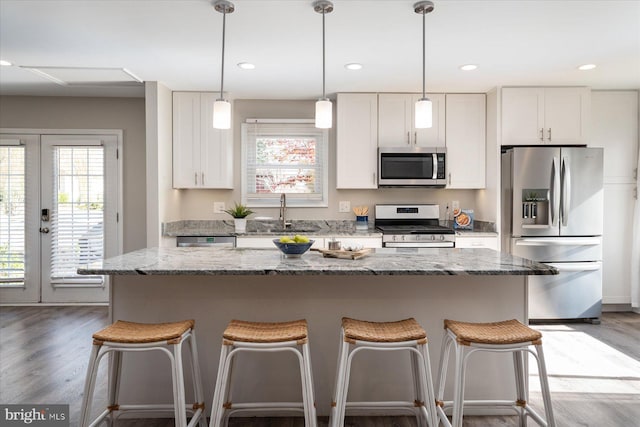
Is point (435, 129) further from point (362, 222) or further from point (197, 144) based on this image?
point (197, 144)

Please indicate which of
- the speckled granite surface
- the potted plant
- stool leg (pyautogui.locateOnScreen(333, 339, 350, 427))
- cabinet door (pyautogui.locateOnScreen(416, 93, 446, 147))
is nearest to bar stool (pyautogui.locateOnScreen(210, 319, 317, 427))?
stool leg (pyautogui.locateOnScreen(333, 339, 350, 427))

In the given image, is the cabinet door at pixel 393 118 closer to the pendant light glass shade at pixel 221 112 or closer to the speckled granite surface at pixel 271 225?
the speckled granite surface at pixel 271 225

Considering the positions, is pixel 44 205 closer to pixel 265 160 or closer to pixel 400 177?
pixel 265 160

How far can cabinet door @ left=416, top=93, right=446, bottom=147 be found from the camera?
430 centimetres

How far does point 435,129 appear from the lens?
431cm

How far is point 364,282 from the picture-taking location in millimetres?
2186

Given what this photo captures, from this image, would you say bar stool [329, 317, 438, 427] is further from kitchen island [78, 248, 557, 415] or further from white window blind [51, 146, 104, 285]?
white window blind [51, 146, 104, 285]

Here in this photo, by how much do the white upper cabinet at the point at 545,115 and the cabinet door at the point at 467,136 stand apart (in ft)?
0.98

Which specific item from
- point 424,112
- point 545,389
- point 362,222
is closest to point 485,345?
point 545,389

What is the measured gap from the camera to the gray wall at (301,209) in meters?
4.61

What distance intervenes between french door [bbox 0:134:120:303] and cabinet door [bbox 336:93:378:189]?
2.57 metres

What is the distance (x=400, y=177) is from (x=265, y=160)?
5.01ft

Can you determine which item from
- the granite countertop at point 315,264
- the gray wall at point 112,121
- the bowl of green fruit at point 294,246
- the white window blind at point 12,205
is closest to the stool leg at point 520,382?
the granite countertop at point 315,264

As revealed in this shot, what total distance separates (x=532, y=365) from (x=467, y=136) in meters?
2.38
